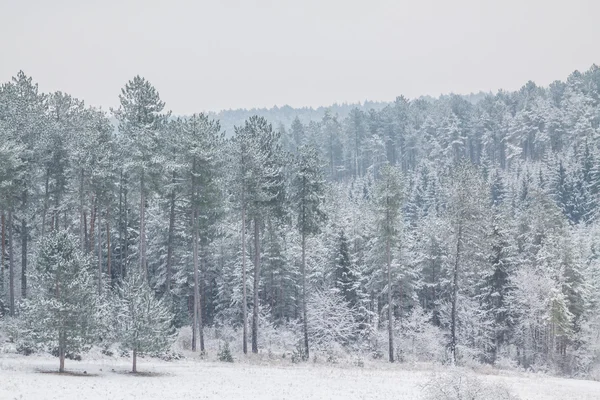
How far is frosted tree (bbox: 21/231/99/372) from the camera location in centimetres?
2584

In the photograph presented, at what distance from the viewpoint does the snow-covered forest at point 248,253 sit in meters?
31.0

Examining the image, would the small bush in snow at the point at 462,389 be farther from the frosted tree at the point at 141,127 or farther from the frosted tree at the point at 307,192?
the frosted tree at the point at 141,127

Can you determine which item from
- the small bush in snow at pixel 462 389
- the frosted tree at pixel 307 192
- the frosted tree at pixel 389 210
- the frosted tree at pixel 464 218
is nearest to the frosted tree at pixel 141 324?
the small bush in snow at pixel 462 389

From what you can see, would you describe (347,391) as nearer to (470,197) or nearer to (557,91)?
(470,197)

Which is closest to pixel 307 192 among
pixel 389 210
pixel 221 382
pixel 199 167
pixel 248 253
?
pixel 389 210

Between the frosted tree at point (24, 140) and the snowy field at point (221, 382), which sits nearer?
the snowy field at point (221, 382)

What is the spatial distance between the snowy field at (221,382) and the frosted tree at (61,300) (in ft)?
5.68

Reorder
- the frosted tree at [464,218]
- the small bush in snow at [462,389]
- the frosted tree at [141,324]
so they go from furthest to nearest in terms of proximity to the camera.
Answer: the frosted tree at [464,218], the frosted tree at [141,324], the small bush in snow at [462,389]

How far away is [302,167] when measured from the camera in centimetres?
4000

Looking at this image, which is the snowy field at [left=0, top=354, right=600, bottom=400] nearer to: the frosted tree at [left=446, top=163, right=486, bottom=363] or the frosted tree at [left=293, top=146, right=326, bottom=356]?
the frosted tree at [left=293, top=146, right=326, bottom=356]

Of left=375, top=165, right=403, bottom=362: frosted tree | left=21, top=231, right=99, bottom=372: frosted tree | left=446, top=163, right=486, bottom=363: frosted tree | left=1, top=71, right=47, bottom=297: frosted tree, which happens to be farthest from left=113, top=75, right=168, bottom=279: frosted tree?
left=446, top=163, right=486, bottom=363: frosted tree

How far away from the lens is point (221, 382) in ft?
92.6

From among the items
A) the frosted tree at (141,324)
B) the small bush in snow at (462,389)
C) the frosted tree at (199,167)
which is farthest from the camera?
the frosted tree at (199,167)

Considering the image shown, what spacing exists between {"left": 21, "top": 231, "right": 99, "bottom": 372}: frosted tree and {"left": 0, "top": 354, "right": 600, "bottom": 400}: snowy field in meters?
1.73
